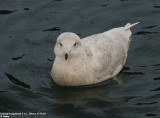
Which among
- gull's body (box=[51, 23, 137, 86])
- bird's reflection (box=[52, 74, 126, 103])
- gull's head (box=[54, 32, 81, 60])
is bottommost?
bird's reflection (box=[52, 74, 126, 103])

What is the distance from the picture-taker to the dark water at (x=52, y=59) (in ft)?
35.4

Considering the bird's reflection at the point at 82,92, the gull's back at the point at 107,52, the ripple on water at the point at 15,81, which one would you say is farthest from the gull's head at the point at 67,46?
the ripple on water at the point at 15,81

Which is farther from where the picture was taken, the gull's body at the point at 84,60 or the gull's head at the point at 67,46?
the gull's body at the point at 84,60

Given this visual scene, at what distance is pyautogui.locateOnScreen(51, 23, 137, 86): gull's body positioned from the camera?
36.2 ft

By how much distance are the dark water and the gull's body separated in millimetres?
234

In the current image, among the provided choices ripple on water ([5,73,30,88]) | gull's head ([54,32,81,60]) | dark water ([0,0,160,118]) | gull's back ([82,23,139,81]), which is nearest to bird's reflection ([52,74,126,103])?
dark water ([0,0,160,118])

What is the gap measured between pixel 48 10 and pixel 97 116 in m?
5.40

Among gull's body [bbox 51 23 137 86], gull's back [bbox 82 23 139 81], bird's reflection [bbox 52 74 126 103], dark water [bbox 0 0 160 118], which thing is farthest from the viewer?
gull's back [bbox 82 23 139 81]

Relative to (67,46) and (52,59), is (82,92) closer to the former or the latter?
(67,46)

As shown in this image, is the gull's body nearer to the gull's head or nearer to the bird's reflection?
the gull's head

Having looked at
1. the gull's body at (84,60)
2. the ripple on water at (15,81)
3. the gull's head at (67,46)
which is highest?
the gull's head at (67,46)

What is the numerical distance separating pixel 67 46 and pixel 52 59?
210 cm

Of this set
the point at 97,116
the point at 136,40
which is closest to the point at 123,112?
the point at 97,116

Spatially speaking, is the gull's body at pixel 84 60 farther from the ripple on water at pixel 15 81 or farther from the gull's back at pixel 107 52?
the ripple on water at pixel 15 81
